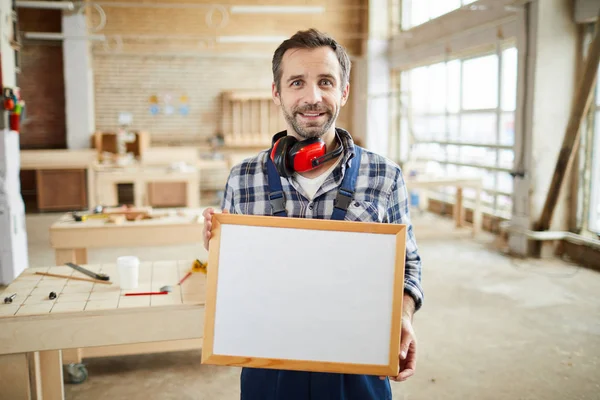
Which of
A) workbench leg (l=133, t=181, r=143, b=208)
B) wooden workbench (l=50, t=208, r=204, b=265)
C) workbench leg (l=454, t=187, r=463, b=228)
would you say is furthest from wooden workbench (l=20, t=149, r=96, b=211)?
workbench leg (l=454, t=187, r=463, b=228)

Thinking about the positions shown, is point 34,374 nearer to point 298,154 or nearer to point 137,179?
point 298,154

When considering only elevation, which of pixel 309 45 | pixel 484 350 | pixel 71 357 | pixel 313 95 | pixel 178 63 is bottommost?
pixel 484 350

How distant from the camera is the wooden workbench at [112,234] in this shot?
12.4 feet

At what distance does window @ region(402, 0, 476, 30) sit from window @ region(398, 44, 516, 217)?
879mm

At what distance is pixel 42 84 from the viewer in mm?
10953

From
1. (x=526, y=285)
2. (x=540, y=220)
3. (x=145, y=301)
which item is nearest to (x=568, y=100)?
(x=540, y=220)

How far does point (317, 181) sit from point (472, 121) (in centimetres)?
741

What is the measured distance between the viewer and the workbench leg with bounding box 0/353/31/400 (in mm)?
1968

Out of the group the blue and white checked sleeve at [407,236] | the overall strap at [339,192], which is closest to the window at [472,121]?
the blue and white checked sleeve at [407,236]

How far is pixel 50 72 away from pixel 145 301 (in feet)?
34.0

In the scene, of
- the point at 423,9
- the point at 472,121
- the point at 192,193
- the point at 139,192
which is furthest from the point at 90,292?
the point at 423,9

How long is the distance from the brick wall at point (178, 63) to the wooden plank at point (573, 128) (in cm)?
635

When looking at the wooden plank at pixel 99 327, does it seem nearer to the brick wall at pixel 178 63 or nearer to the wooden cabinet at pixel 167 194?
the wooden cabinet at pixel 167 194

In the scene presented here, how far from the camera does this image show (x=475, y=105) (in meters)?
8.22
